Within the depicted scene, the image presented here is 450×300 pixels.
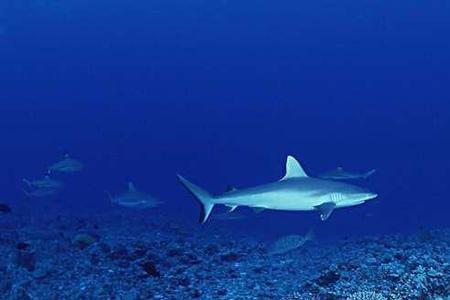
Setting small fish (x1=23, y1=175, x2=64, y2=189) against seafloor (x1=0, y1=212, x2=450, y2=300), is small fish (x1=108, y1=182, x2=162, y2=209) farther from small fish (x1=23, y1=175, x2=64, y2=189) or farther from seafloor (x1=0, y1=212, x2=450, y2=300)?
small fish (x1=23, y1=175, x2=64, y2=189)

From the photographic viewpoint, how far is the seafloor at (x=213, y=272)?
29.2ft

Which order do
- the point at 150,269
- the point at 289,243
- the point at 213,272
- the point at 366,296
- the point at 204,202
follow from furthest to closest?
1. the point at 289,243
2. the point at 213,272
3. the point at 150,269
4. the point at 204,202
5. the point at 366,296

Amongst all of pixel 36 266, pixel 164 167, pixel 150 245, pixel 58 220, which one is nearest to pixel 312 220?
pixel 58 220

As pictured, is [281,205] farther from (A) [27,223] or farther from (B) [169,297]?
(A) [27,223]

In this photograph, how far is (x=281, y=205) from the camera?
9984 mm

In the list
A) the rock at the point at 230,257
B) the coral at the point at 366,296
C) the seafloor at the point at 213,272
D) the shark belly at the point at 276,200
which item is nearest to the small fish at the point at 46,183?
the seafloor at the point at 213,272

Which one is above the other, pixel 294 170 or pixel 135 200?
pixel 294 170

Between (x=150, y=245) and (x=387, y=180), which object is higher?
(x=150, y=245)

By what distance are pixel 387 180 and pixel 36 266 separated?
346 feet

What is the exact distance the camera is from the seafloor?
29.2 feet

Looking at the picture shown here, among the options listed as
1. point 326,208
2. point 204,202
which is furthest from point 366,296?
point 204,202

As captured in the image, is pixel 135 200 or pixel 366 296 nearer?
pixel 366 296

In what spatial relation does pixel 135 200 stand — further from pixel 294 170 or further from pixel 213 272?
pixel 294 170

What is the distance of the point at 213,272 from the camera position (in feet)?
35.7
